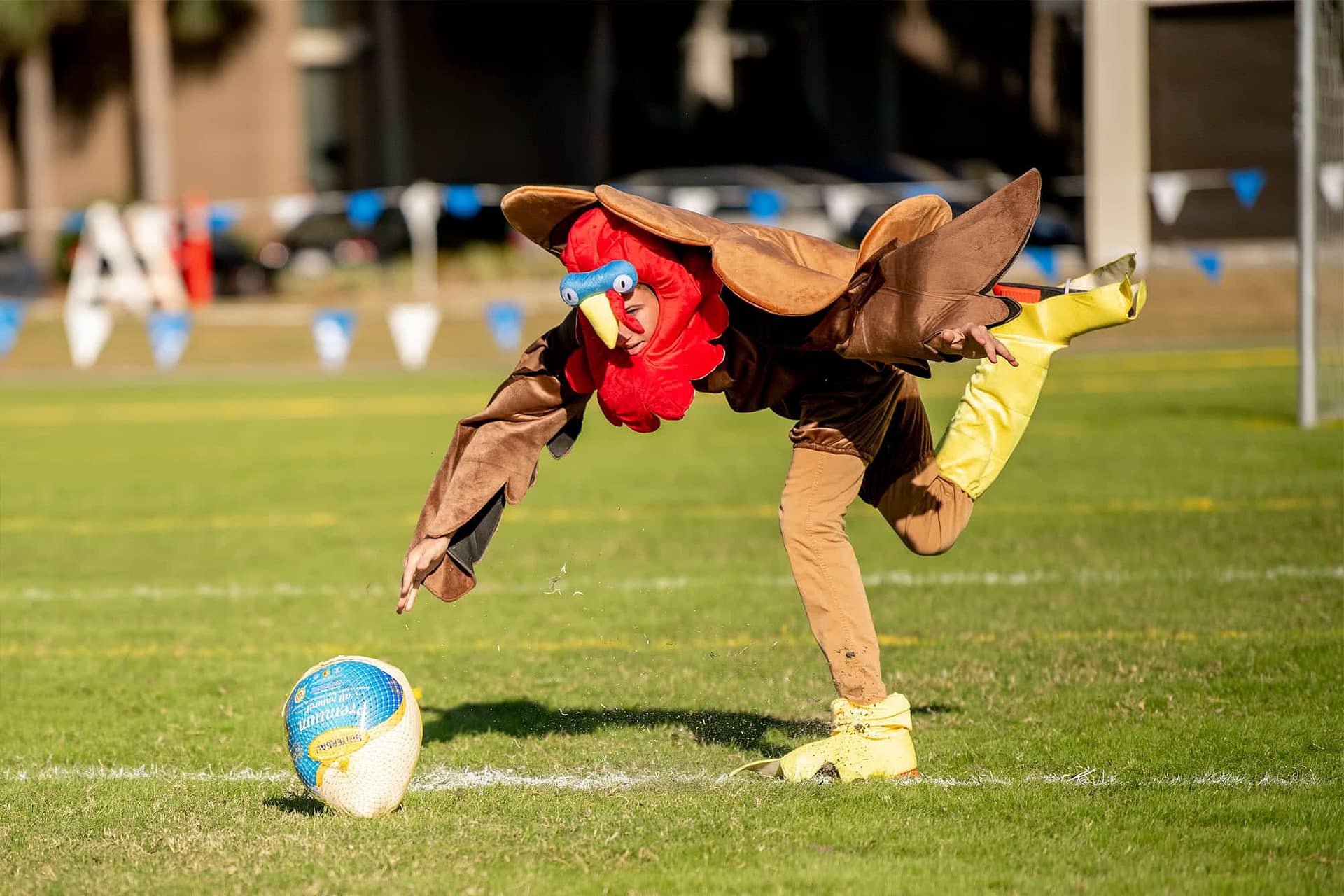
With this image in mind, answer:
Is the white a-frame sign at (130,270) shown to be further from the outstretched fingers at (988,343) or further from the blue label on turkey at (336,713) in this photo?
the outstretched fingers at (988,343)

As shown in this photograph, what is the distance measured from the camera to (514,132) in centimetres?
4247

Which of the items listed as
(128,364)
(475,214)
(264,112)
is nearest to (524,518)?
(128,364)

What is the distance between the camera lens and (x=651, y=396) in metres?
4.79

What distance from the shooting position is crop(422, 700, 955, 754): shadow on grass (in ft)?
18.9

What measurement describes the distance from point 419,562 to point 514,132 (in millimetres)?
38138

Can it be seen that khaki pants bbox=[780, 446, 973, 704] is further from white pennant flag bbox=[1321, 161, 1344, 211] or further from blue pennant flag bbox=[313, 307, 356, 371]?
blue pennant flag bbox=[313, 307, 356, 371]

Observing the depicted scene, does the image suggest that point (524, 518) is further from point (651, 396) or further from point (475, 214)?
point (475, 214)

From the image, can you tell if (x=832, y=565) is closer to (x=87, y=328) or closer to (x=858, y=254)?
(x=858, y=254)

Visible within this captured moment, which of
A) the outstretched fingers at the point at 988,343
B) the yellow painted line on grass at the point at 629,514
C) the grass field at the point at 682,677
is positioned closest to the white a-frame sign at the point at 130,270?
the grass field at the point at 682,677

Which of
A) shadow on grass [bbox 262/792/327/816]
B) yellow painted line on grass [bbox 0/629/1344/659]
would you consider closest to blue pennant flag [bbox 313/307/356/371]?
yellow painted line on grass [bbox 0/629/1344/659]

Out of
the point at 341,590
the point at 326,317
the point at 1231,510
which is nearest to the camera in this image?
the point at 341,590

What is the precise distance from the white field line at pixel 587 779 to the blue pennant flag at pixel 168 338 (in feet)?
52.8

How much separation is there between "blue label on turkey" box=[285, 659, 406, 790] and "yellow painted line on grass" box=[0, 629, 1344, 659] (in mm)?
2219

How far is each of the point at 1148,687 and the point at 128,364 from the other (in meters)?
20.4
